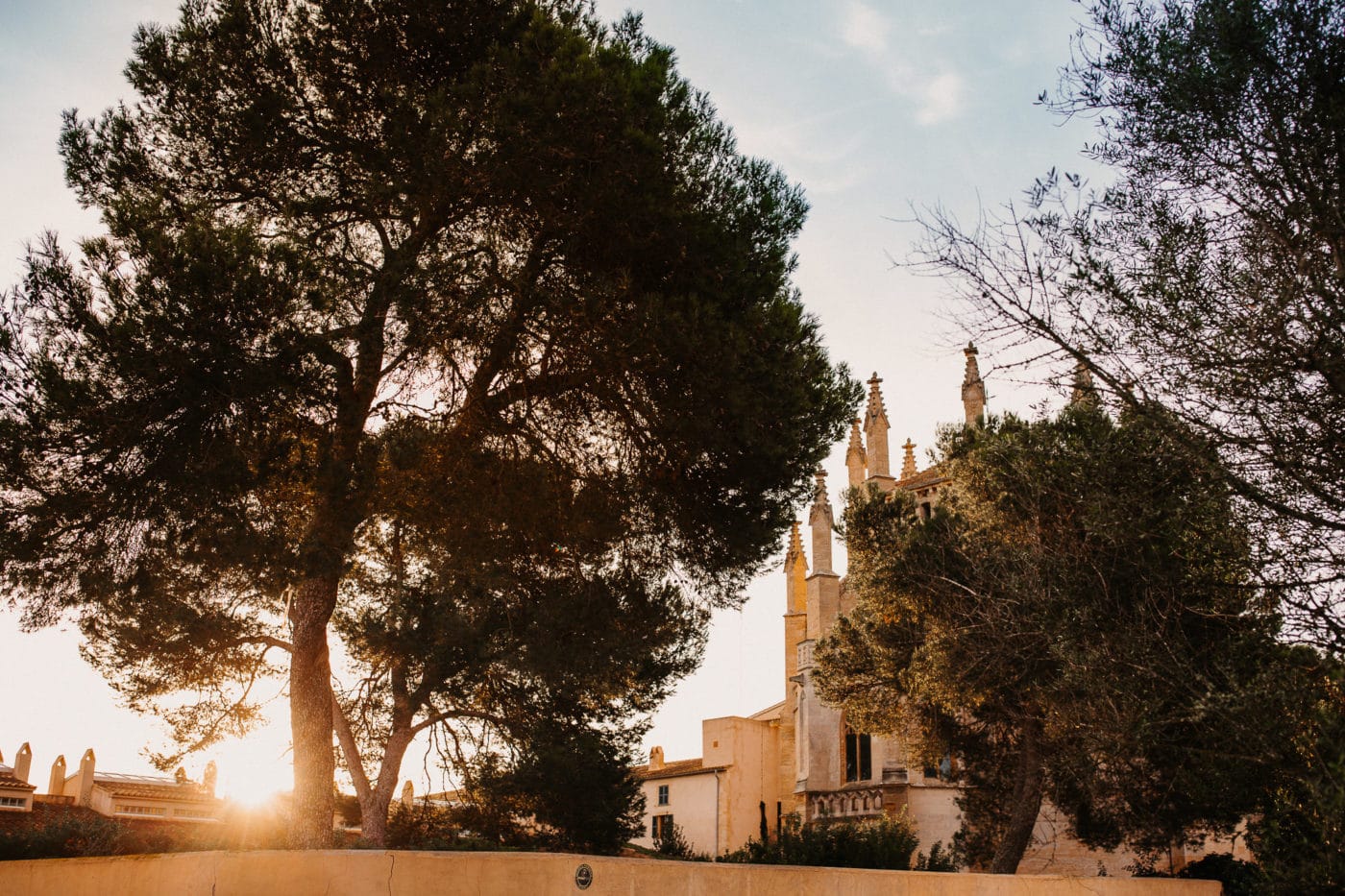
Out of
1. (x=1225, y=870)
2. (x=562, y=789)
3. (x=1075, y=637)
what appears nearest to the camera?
(x=1075, y=637)

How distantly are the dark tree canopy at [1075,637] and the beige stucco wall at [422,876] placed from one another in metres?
4.39

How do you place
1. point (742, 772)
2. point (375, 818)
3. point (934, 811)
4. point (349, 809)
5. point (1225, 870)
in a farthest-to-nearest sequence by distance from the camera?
1. point (742, 772)
2. point (934, 811)
3. point (349, 809)
4. point (375, 818)
5. point (1225, 870)

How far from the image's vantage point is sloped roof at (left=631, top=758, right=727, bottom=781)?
112ft

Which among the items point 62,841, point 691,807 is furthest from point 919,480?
point 62,841

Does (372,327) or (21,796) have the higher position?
(372,327)

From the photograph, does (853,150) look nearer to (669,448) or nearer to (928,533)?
(669,448)

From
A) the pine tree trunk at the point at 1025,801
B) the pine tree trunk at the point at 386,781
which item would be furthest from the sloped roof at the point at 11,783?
the pine tree trunk at the point at 1025,801

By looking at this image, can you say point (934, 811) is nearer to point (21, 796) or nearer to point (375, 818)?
point (375, 818)

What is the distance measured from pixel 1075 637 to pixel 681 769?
26784mm

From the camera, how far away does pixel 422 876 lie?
19.8 ft

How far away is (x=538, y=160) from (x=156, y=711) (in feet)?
31.1

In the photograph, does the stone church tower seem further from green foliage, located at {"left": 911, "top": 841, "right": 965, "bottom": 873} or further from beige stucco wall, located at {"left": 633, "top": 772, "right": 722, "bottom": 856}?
green foliage, located at {"left": 911, "top": 841, "right": 965, "bottom": 873}

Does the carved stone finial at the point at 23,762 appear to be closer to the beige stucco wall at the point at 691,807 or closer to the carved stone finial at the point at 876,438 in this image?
the beige stucco wall at the point at 691,807

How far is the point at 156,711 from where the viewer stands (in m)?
13.8
